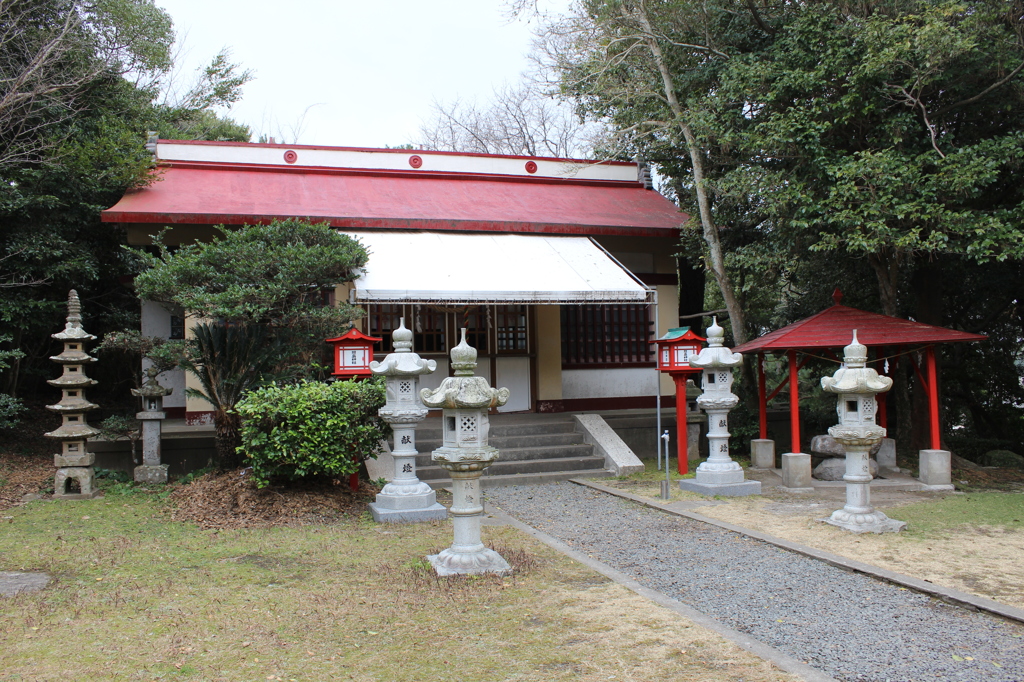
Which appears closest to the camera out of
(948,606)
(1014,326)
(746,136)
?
(948,606)

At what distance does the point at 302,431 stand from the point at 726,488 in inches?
199

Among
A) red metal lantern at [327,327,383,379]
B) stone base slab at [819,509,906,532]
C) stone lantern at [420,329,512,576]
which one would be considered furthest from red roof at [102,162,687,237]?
stone base slab at [819,509,906,532]

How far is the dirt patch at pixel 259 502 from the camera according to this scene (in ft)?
26.1

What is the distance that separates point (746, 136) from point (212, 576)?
8808 mm

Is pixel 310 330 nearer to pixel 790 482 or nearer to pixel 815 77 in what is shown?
pixel 790 482

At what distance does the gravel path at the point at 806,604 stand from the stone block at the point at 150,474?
490 centimetres

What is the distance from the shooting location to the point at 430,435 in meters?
11.2

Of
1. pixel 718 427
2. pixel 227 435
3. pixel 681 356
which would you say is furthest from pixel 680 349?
pixel 227 435

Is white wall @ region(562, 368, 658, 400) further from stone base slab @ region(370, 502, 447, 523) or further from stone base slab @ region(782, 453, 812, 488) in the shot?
stone base slab @ region(370, 502, 447, 523)

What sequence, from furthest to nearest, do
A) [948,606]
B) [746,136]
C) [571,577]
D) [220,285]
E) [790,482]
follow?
1. [746,136]
2. [790,482]
3. [220,285]
4. [571,577]
5. [948,606]

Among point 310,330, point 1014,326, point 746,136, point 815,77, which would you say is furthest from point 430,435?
point 1014,326

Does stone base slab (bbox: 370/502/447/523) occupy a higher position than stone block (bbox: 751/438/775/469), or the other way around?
stone block (bbox: 751/438/775/469)

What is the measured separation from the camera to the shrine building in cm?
1112

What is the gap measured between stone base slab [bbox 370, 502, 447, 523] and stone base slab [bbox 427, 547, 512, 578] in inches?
74.4
